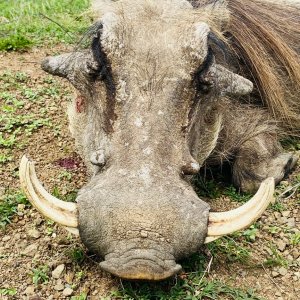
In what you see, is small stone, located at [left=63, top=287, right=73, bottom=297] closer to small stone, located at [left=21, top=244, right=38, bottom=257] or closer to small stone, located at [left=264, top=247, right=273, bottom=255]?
small stone, located at [left=21, top=244, right=38, bottom=257]

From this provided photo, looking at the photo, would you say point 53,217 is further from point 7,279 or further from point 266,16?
point 266,16

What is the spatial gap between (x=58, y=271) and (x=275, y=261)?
3.58 ft

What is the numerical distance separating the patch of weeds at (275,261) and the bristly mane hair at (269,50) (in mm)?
1442

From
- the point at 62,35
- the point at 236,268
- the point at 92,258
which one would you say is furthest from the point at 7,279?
the point at 62,35

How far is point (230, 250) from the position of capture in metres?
3.23

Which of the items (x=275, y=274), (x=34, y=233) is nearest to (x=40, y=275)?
(x=34, y=233)

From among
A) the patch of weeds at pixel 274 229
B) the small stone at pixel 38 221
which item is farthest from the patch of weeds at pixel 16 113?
the patch of weeds at pixel 274 229

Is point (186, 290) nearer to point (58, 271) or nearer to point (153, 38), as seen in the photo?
point (58, 271)

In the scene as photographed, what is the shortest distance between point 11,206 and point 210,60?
1.38 metres

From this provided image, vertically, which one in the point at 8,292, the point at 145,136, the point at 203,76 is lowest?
the point at 8,292

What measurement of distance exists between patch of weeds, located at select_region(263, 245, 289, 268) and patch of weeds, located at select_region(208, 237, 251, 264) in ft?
0.33

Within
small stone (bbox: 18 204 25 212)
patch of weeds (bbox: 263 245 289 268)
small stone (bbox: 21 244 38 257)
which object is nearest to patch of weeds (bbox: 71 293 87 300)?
small stone (bbox: 21 244 38 257)

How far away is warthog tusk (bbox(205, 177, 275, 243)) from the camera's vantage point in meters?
2.76

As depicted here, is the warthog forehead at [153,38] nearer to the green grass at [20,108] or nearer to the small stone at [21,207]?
the small stone at [21,207]
